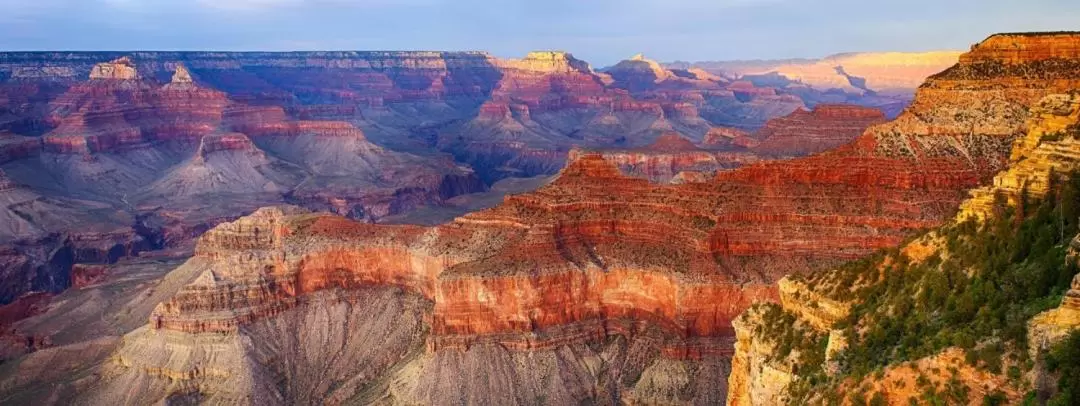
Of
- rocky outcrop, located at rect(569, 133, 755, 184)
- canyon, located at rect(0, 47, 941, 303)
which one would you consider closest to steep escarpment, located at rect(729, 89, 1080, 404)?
canyon, located at rect(0, 47, 941, 303)

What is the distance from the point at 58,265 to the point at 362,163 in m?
62.6

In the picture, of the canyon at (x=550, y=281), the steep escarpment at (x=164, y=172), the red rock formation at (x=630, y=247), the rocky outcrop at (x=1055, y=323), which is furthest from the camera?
the steep escarpment at (x=164, y=172)

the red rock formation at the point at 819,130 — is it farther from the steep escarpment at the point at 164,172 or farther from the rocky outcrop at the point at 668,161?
the steep escarpment at the point at 164,172

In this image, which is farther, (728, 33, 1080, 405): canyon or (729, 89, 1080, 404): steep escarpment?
(729, 89, 1080, 404): steep escarpment

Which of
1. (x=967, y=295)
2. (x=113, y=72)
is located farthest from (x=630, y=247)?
(x=113, y=72)

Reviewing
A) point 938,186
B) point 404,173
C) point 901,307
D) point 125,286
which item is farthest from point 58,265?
point 901,307

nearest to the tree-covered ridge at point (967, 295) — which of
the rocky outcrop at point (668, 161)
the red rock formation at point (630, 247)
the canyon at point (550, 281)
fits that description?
the canyon at point (550, 281)

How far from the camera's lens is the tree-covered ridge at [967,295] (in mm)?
19188

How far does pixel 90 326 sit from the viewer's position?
73625 millimetres

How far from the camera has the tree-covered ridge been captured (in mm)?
19188

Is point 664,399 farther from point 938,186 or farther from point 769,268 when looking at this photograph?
point 938,186

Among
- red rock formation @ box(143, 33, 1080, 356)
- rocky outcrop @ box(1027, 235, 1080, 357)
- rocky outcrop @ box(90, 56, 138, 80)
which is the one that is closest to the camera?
rocky outcrop @ box(1027, 235, 1080, 357)

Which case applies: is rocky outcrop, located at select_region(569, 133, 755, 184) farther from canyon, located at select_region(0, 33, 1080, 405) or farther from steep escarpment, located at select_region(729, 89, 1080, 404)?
steep escarpment, located at select_region(729, 89, 1080, 404)

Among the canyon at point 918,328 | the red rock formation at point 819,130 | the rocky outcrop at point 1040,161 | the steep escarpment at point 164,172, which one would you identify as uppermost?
the rocky outcrop at point 1040,161
